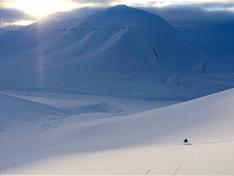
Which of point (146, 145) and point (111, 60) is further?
point (111, 60)

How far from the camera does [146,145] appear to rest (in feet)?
55.1

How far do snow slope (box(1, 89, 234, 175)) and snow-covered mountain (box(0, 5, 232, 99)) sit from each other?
41403 millimetres

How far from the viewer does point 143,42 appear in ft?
331

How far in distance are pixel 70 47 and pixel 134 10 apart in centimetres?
2818

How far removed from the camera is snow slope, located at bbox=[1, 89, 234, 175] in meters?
12.0

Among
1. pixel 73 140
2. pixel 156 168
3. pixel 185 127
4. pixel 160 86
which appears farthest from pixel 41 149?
pixel 160 86

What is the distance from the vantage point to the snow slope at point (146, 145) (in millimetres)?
Result: 11961

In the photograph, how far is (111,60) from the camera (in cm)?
8831

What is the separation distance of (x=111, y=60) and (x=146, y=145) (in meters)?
71.9

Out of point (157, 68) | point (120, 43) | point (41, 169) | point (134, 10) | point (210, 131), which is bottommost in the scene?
point (41, 169)

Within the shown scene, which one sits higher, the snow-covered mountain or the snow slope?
the snow-covered mountain

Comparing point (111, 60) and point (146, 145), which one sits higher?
point (111, 60)

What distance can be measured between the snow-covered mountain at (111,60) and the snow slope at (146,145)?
41.4 m

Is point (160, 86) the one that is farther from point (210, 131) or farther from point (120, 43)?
point (210, 131)
